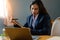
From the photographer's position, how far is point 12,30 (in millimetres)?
1622

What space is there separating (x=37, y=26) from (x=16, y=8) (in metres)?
0.94

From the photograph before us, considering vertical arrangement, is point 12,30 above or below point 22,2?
below

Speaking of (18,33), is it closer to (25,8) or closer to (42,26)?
(42,26)

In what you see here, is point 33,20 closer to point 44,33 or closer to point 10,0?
point 44,33

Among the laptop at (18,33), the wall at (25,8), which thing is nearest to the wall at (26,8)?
the wall at (25,8)

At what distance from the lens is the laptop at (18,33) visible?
1.60 meters

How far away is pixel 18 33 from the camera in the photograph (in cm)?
163

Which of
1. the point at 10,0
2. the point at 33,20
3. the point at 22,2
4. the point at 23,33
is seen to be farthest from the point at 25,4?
the point at 23,33

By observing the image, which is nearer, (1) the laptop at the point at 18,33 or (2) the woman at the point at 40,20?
(1) the laptop at the point at 18,33

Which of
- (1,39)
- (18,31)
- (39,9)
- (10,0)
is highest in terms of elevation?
(10,0)

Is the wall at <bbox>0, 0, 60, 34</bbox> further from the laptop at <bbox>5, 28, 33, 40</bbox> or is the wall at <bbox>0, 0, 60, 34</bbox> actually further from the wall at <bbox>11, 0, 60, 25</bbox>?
the laptop at <bbox>5, 28, 33, 40</bbox>

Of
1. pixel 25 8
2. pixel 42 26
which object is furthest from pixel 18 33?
pixel 25 8

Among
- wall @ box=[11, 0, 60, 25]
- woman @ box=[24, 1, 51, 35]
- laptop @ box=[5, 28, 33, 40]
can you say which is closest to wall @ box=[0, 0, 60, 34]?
wall @ box=[11, 0, 60, 25]

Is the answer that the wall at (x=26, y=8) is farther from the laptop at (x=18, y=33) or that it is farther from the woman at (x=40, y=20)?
the laptop at (x=18, y=33)
